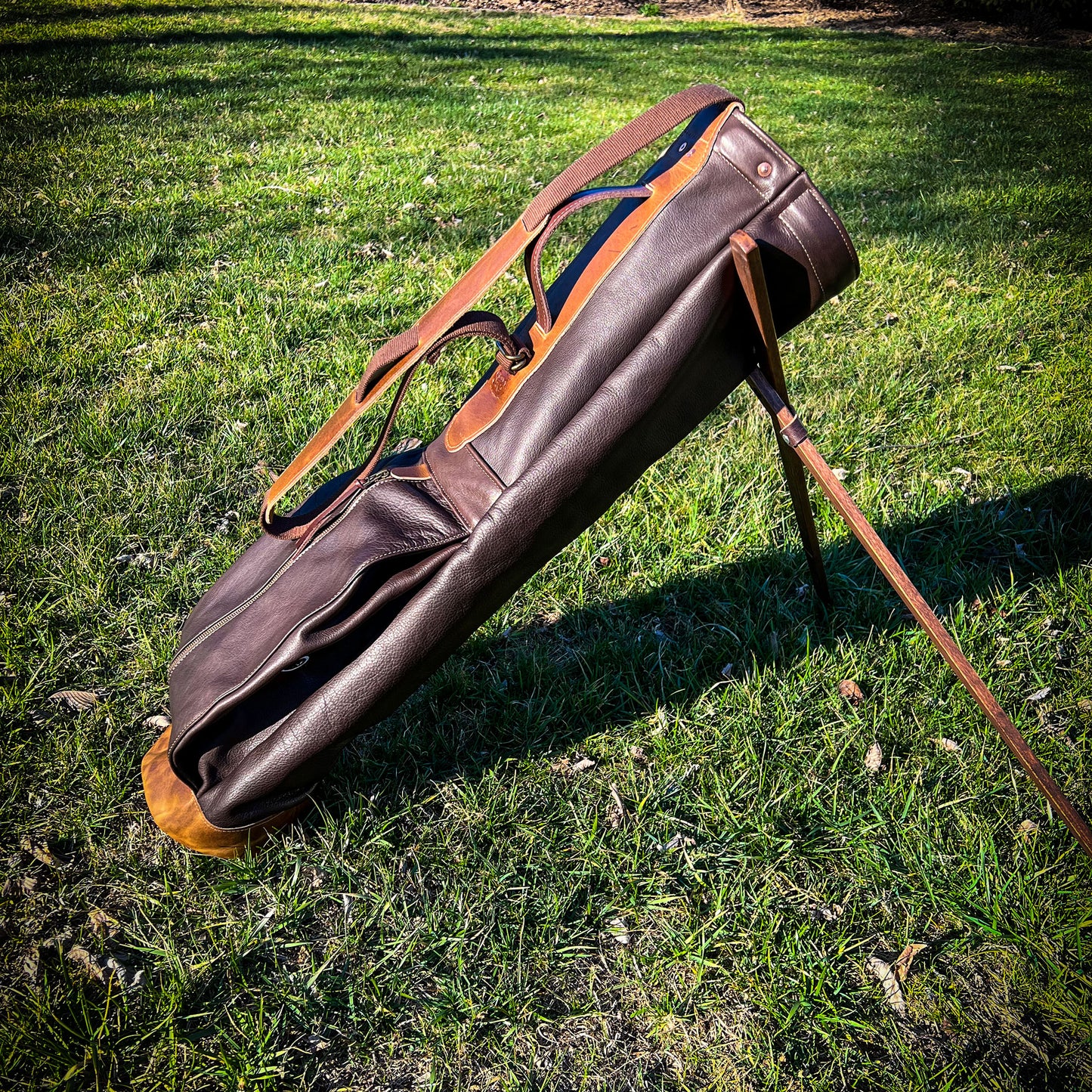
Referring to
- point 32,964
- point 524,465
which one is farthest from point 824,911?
point 32,964

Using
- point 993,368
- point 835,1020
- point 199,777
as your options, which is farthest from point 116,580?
point 993,368

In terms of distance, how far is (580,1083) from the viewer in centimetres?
161

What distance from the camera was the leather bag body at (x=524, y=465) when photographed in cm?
159

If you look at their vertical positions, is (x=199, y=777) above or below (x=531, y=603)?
above

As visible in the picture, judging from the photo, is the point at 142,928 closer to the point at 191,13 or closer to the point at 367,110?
the point at 367,110

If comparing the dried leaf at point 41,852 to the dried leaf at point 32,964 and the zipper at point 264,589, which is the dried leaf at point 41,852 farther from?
the zipper at point 264,589

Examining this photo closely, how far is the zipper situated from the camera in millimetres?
1899

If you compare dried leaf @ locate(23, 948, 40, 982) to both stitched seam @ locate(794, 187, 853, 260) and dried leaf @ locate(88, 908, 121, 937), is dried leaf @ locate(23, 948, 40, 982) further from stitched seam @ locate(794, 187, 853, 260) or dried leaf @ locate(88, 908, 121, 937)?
stitched seam @ locate(794, 187, 853, 260)

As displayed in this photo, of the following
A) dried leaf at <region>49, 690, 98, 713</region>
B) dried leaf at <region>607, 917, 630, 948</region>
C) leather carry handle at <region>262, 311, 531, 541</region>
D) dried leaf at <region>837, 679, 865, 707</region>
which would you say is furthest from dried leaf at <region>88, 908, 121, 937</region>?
dried leaf at <region>837, 679, 865, 707</region>

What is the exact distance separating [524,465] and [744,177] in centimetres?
74

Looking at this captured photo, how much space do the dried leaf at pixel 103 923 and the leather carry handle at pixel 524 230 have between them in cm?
134

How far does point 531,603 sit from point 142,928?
1.41 m

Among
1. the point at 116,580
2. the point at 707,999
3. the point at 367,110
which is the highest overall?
the point at 367,110

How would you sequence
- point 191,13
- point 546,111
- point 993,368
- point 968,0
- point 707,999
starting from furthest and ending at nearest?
point 968,0, point 191,13, point 546,111, point 993,368, point 707,999
